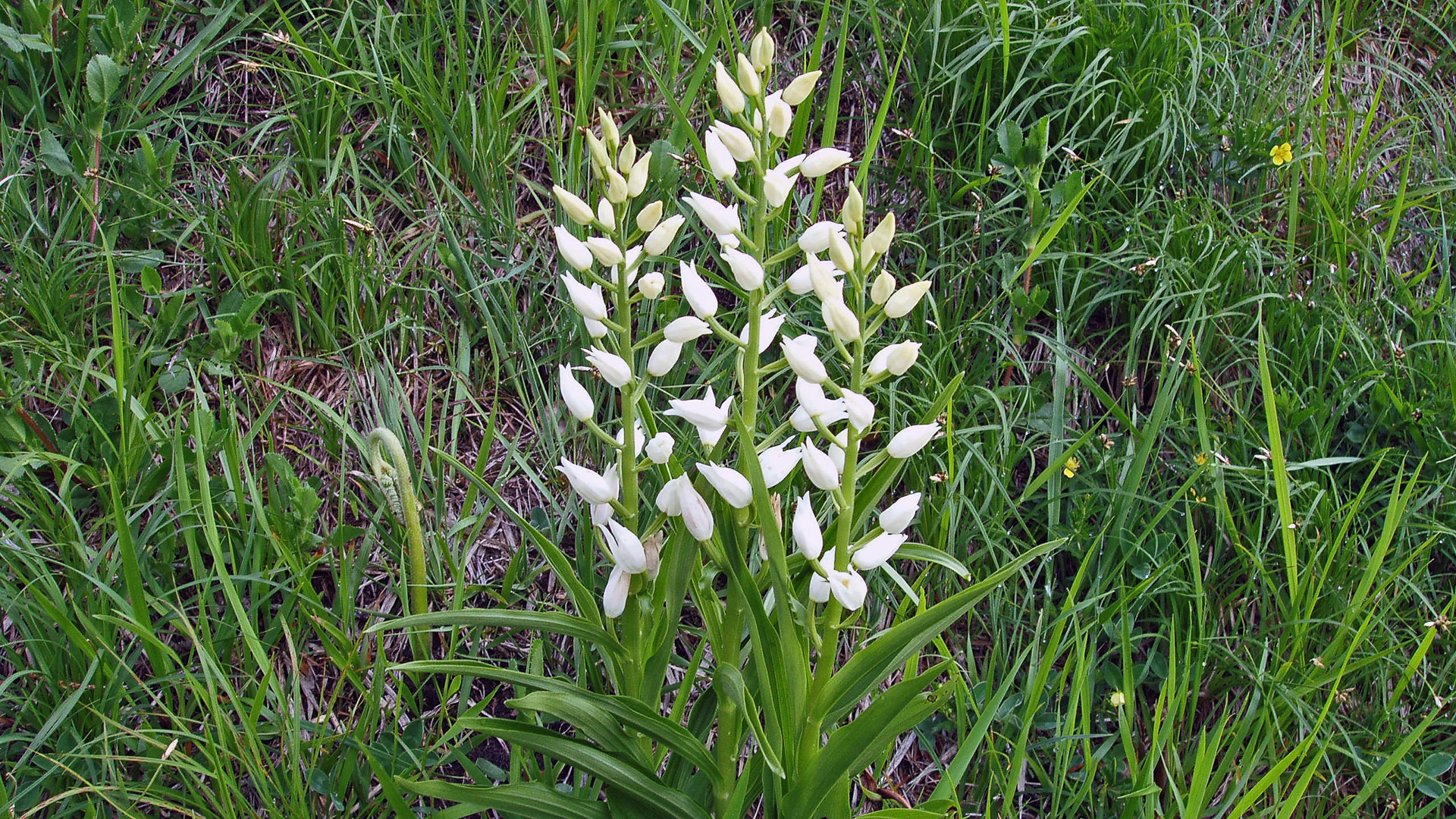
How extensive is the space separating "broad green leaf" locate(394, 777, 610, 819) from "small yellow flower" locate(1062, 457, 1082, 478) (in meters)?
1.20

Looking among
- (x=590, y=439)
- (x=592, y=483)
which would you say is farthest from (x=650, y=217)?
(x=590, y=439)

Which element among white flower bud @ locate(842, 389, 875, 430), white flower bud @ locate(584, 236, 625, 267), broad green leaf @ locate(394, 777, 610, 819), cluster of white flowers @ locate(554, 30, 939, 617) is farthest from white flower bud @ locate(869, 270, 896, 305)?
broad green leaf @ locate(394, 777, 610, 819)

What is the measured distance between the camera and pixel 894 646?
1.34 m

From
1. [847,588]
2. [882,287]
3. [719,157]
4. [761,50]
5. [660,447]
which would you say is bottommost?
[847,588]

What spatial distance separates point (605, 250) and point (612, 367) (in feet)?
0.49

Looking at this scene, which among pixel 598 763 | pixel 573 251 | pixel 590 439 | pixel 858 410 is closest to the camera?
pixel 858 410

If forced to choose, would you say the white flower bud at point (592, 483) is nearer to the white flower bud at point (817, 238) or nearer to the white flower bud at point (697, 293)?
the white flower bud at point (697, 293)

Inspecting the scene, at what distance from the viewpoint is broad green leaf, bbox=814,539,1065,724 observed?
1.33 meters

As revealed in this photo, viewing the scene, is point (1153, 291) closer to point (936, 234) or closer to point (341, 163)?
point (936, 234)

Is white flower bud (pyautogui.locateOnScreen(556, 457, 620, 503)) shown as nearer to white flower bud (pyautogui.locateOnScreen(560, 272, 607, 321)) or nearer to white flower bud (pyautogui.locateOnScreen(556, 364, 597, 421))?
white flower bud (pyautogui.locateOnScreen(556, 364, 597, 421))

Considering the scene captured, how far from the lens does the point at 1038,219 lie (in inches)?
91.7

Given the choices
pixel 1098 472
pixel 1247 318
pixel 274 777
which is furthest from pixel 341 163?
pixel 1247 318

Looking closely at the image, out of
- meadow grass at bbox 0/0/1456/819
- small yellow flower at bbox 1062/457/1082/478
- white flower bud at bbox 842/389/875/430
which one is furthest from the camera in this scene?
small yellow flower at bbox 1062/457/1082/478

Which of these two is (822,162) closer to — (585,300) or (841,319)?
(841,319)
